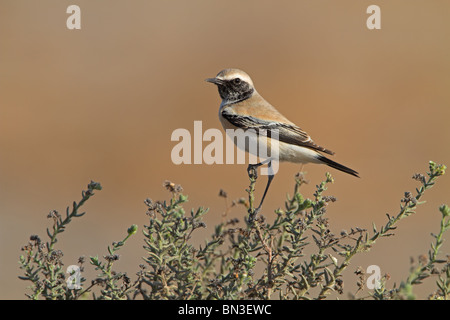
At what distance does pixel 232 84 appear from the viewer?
5.75 meters

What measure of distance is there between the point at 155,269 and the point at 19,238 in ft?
25.7

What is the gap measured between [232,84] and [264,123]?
72cm

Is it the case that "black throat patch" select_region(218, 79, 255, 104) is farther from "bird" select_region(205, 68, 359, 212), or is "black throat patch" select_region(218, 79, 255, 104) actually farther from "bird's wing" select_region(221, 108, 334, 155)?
"bird's wing" select_region(221, 108, 334, 155)

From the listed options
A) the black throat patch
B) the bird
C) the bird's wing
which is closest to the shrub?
the bird

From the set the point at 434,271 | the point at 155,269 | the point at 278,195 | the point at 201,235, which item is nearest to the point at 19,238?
the point at 201,235

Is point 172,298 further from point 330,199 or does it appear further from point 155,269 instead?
point 330,199

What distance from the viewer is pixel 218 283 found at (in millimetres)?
2355

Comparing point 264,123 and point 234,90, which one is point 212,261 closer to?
point 264,123

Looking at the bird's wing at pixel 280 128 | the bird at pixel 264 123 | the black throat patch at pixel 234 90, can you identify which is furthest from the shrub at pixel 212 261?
the black throat patch at pixel 234 90

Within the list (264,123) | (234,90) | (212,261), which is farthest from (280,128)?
(212,261)

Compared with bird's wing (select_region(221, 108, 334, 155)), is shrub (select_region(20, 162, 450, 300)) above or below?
below

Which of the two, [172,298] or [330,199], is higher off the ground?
[330,199]

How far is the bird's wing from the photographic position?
514 centimetres
